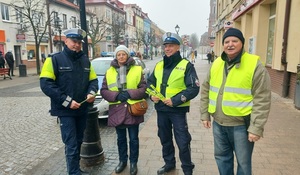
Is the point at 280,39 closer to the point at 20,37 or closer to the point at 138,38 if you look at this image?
the point at 20,37

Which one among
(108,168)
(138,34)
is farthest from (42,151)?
(138,34)

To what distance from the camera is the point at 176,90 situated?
3.14m

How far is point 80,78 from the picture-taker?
3.23 meters

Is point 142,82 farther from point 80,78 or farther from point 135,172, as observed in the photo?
point 135,172

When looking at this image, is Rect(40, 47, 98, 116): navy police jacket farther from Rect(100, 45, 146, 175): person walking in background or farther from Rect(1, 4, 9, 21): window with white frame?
Rect(1, 4, 9, 21): window with white frame

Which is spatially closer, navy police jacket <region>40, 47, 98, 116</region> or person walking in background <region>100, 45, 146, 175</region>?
navy police jacket <region>40, 47, 98, 116</region>

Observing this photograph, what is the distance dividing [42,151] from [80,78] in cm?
218

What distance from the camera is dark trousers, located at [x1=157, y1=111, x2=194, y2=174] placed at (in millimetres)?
3187

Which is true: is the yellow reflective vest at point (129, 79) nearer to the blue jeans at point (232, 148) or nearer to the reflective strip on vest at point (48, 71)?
the reflective strip on vest at point (48, 71)

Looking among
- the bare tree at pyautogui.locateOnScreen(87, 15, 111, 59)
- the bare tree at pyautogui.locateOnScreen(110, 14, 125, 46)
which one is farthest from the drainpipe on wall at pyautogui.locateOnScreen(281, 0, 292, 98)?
the bare tree at pyautogui.locateOnScreen(110, 14, 125, 46)

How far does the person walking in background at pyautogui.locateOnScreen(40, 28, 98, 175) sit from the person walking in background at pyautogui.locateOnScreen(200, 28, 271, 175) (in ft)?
5.42

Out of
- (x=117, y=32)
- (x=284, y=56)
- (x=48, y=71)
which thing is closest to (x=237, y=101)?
(x=48, y=71)

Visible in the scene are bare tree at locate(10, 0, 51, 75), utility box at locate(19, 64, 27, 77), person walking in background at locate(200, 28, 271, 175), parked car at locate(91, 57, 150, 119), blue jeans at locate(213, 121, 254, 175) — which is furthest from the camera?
bare tree at locate(10, 0, 51, 75)

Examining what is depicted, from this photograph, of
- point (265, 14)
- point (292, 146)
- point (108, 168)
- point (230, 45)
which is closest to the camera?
point (230, 45)
